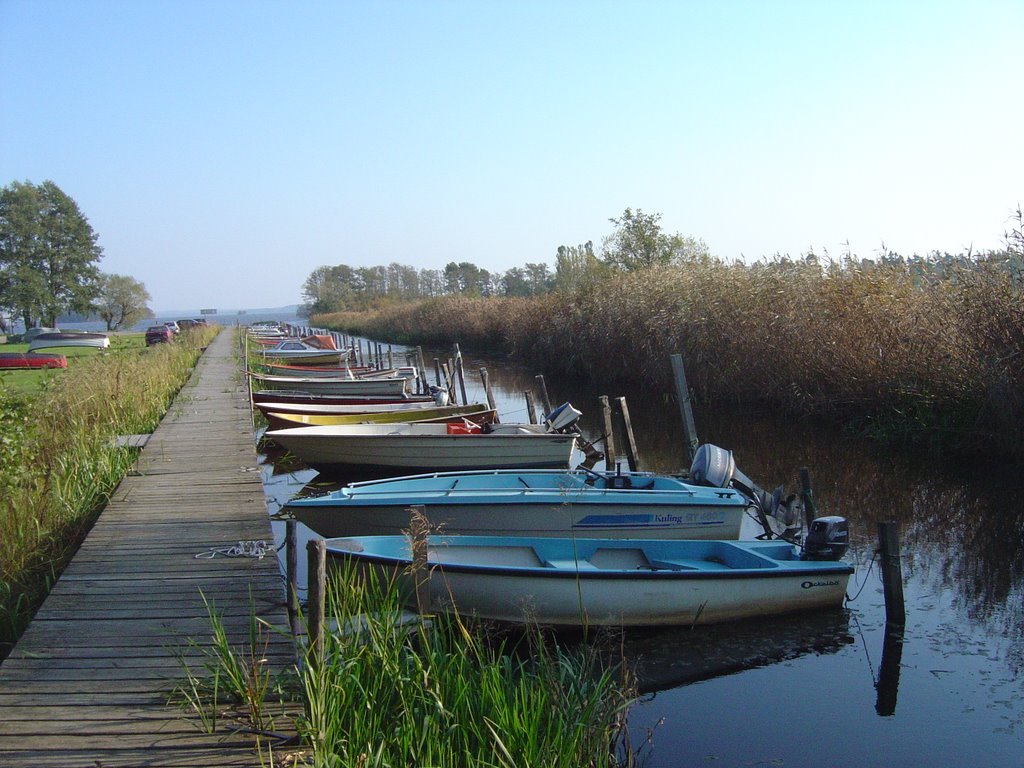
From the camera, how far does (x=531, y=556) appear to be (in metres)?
7.83

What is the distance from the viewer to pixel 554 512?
925 centimetres

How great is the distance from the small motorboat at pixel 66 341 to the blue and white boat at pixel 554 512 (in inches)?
968

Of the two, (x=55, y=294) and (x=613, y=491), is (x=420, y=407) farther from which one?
(x=55, y=294)

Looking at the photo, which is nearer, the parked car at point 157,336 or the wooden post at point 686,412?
the wooden post at point 686,412

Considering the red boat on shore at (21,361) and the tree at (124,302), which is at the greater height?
the tree at (124,302)

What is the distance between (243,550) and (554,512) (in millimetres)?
3448

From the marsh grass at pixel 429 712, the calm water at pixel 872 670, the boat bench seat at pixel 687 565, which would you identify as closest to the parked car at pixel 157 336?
the calm water at pixel 872 670

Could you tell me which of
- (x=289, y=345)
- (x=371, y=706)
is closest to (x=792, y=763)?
(x=371, y=706)

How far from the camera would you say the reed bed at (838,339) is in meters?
12.8

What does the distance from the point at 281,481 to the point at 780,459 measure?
8.64 meters

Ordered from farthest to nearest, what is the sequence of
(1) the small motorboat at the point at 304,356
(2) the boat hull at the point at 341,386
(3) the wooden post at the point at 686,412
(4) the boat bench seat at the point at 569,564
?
(1) the small motorboat at the point at 304,356, (2) the boat hull at the point at 341,386, (3) the wooden post at the point at 686,412, (4) the boat bench seat at the point at 569,564

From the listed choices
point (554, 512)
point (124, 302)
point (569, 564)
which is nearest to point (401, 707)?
point (569, 564)

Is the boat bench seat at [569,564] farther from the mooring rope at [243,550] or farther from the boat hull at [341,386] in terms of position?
the boat hull at [341,386]

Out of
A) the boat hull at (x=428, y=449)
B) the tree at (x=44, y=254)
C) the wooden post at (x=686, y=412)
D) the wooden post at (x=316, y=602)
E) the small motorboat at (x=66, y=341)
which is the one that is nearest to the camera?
the wooden post at (x=316, y=602)
